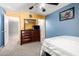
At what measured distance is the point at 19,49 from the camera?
4.58ft

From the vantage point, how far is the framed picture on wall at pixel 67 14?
1271 millimetres

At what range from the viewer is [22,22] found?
1.40 meters

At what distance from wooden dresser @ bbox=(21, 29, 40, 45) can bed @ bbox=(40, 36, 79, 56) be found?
0.17m

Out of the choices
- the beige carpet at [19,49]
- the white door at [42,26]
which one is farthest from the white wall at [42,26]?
the beige carpet at [19,49]

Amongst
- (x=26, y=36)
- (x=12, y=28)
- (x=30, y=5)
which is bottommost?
(x=26, y=36)

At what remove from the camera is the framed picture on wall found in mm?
1271

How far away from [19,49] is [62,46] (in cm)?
70

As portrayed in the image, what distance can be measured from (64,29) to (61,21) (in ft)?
0.47

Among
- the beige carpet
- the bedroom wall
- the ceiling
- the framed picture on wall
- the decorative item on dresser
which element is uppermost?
the ceiling

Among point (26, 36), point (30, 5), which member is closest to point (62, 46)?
point (26, 36)

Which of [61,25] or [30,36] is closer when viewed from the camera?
[61,25]

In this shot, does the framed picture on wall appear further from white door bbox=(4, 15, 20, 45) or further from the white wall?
white door bbox=(4, 15, 20, 45)

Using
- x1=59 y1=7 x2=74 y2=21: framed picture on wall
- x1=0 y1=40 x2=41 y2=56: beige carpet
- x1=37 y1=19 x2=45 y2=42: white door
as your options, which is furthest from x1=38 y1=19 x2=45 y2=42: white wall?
x1=59 y1=7 x2=74 y2=21: framed picture on wall

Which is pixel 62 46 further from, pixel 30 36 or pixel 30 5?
pixel 30 5
